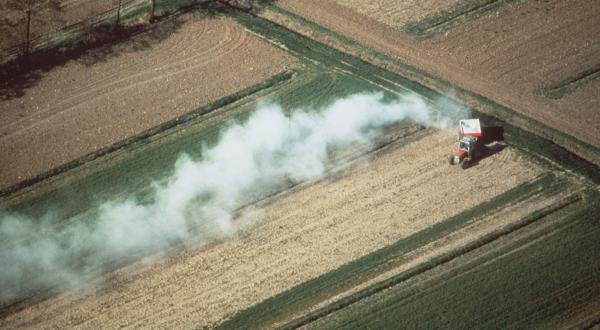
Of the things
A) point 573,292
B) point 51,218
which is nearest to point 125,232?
point 51,218

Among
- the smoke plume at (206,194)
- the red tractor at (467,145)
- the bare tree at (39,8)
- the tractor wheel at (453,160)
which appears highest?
the red tractor at (467,145)

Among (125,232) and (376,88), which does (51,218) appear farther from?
(376,88)

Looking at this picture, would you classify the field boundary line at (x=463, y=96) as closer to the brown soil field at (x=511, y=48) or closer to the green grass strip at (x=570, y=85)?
the brown soil field at (x=511, y=48)

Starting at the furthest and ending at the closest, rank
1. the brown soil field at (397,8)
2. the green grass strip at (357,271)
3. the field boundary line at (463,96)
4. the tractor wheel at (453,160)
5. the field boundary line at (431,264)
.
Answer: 1. the brown soil field at (397,8)
2. the field boundary line at (463,96)
3. the tractor wheel at (453,160)
4. the green grass strip at (357,271)
5. the field boundary line at (431,264)

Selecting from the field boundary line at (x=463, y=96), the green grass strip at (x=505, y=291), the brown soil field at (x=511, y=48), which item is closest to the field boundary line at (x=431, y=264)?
the green grass strip at (x=505, y=291)

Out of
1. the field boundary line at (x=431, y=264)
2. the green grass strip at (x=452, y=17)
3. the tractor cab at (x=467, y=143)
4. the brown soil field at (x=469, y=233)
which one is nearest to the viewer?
the field boundary line at (x=431, y=264)

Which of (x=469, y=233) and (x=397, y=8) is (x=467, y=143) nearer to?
(x=469, y=233)

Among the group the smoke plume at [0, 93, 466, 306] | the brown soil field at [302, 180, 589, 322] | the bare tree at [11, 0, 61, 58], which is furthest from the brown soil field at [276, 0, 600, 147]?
the bare tree at [11, 0, 61, 58]
